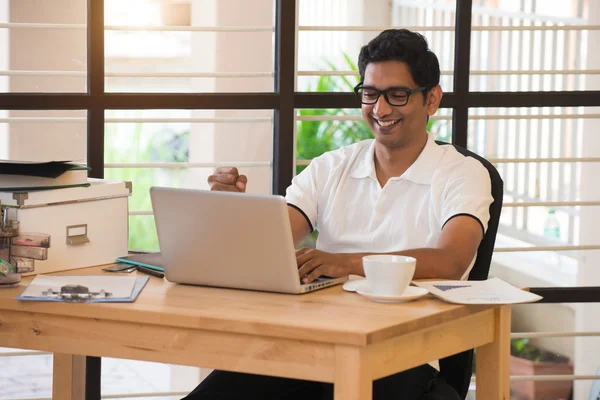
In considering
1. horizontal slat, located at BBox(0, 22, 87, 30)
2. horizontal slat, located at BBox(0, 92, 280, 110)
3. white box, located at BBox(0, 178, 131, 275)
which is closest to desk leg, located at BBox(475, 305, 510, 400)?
white box, located at BBox(0, 178, 131, 275)

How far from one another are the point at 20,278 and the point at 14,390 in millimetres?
1625

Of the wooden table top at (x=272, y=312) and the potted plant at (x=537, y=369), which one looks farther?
the potted plant at (x=537, y=369)

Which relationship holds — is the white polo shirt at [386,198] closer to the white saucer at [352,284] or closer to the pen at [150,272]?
the white saucer at [352,284]

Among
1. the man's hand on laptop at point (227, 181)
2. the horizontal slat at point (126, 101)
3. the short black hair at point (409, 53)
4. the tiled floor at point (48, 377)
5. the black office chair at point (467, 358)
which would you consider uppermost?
the short black hair at point (409, 53)

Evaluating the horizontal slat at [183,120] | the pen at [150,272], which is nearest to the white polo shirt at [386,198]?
the horizontal slat at [183,120]

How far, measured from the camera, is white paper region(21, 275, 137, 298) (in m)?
1.83

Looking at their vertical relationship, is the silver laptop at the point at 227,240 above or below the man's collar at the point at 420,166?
below

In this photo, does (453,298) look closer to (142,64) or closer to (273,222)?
(273,222)

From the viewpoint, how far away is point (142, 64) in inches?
126

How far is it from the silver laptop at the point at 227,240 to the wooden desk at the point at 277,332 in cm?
3

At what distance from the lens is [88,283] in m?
1.91

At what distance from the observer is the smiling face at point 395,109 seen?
238cm

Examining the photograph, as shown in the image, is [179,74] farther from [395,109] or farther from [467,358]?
[467,358]

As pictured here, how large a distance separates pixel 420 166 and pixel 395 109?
0.16 meters
